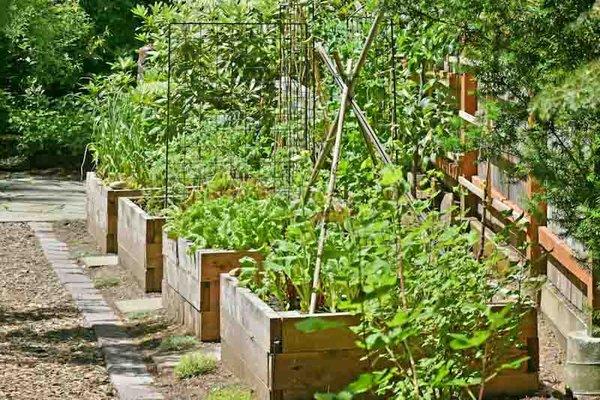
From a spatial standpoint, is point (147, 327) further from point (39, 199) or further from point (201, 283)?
point (39, 199)

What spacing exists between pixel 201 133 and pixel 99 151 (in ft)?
5.48

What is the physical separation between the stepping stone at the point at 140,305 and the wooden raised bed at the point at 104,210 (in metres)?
1.46

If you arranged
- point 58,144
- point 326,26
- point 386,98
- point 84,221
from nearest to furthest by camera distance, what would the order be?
point 386,98 → point 326,26 → point 84,221 → point 58,144

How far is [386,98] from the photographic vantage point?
8.65 m

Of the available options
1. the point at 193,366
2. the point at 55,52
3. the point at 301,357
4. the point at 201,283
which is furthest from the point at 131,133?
the point at 55,52

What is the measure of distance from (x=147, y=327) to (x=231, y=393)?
1.98 m

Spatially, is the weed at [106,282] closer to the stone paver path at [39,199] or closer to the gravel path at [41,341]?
the gravel path at [41,341]

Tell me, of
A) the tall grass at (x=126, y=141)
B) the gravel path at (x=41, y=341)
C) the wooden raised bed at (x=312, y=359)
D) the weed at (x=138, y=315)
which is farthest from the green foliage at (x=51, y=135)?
the wooden raised bed at (x=312, y=359)

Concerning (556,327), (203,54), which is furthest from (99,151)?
(556,327)

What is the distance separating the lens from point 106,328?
8055mm

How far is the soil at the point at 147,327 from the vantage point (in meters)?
6.54

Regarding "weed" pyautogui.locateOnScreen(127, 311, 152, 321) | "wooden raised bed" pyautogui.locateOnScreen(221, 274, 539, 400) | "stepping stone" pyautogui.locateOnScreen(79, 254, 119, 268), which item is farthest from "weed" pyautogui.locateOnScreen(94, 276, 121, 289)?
"wooden raised bed" pyautogui.locateOnScreen(221, 274, 539, 400)

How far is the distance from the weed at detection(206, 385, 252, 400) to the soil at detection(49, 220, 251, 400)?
11cm

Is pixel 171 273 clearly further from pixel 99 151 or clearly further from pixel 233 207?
pixel 99 151
